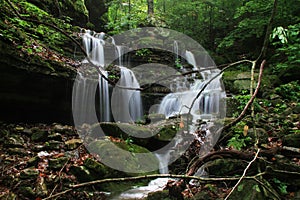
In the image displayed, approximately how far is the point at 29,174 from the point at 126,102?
5.74 m

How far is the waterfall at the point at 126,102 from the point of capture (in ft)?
29.6

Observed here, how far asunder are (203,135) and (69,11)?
912cm

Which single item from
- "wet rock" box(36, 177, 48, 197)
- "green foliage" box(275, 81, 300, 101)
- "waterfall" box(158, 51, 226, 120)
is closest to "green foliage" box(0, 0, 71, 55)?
"wet rock" box(36, 177, 48, 197)

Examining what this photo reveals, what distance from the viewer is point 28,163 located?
4195mm

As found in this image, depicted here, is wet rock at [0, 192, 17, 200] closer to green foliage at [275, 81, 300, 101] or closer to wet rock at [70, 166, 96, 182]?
wet rock at [70, 166, 96, 182]

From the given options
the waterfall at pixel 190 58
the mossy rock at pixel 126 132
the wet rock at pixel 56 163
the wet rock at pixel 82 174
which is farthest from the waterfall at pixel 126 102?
the wet rock at pixel 82 174

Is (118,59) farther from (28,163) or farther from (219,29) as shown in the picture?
(28,163)

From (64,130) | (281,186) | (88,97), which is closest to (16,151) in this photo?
(64,130)

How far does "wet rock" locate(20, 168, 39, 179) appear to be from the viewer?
3.70 m

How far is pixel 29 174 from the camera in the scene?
3750 mm

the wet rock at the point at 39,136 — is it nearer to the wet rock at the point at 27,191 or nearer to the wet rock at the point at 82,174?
the wet rock at the point at 82,174

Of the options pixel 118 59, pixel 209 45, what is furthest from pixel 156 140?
pixel 209 45

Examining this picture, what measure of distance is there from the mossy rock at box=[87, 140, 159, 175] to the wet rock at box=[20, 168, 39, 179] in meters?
1.22

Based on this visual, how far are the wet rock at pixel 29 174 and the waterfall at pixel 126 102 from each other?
513cm
